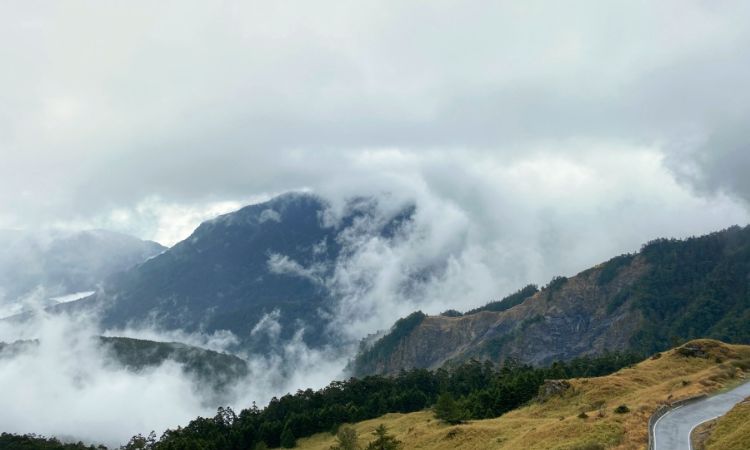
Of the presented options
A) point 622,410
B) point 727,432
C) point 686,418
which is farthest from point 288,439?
point 727,432

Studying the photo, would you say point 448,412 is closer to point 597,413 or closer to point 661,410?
point 597,413

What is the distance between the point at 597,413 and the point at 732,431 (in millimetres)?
24408

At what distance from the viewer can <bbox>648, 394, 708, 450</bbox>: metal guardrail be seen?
63384 millimetres

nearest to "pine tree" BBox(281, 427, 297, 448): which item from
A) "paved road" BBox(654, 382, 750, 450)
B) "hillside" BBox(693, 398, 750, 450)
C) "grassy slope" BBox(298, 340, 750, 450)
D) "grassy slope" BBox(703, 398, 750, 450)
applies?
"grassy slope" BBox(298, 340, 750, 450)

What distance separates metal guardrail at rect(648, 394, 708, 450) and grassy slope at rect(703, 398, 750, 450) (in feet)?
17.7

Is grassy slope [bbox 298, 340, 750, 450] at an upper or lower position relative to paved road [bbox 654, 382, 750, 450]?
upper

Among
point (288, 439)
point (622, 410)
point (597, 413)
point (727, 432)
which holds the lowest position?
point (727, 432)

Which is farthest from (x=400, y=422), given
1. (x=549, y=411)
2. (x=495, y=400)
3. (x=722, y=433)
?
(x=722, y=433)

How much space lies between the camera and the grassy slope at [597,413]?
228 feet

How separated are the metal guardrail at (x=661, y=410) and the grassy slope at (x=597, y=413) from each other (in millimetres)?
827

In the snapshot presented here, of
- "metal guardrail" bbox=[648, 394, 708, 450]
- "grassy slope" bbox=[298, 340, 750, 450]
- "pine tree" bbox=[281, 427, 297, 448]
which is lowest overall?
"metal guardrail" bbox=[648, 394, 708, 450]

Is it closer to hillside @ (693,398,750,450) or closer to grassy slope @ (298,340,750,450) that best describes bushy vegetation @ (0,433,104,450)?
grassy slope @ (298,340,750,450)

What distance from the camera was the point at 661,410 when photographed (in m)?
76.1

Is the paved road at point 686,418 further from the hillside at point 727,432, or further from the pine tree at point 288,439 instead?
the pine tree at point 288,439
